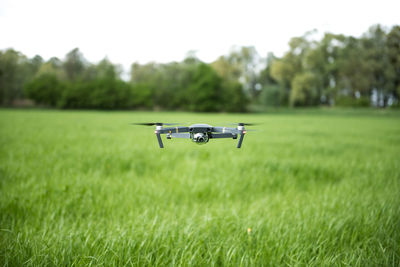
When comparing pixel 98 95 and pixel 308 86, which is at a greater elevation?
pixel 308 86

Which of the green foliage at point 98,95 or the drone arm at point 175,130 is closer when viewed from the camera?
the drone arm at point 175,130

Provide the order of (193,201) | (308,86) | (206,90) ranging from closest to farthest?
(206,90), (193,201), (308,86)

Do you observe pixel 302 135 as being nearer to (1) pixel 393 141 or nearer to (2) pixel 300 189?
(2) pixel 300 189

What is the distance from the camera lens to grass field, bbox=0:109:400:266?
13.0 ft

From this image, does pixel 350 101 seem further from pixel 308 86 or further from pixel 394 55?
pixel 308 86

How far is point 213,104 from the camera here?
2.66 metres

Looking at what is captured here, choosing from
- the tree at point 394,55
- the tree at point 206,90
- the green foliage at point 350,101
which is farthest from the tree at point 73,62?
the green foliage at point 350,101

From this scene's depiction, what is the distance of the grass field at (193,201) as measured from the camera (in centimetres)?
395

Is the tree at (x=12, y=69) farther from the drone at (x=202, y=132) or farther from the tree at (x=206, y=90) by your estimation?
the tree at (x=206, y=90)

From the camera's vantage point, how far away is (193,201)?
6777 mm

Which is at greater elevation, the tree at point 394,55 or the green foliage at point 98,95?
the tree at point 394,55

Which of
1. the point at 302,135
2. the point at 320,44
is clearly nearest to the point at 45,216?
the point at 320,44

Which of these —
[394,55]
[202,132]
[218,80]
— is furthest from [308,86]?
[202,132]

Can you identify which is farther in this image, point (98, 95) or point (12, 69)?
point (98, 95)
